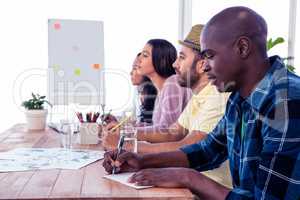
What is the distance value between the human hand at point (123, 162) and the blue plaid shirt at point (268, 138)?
30cm

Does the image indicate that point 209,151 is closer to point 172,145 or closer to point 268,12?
point 172,145

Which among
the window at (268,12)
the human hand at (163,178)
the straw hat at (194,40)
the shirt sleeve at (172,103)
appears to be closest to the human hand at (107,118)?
the shirt sleeve at (172,103)

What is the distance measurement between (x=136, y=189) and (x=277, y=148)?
36 centimetres

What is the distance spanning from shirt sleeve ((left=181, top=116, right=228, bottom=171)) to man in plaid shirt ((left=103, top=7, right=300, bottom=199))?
118 mm

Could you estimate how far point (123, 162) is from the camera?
1038 millimetres

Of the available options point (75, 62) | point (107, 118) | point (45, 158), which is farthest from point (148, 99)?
point (45, 158)

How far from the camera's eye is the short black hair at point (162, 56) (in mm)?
2232

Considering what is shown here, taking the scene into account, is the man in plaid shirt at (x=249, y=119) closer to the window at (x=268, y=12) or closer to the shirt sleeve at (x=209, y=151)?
the shirt sleeve at (x=209, y=151)

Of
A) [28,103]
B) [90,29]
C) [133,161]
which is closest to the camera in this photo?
[133,161]

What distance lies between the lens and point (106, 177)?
961mm

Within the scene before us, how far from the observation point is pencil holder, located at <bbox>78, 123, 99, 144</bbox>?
1.50 m

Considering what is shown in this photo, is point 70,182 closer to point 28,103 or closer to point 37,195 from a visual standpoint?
point 37,195

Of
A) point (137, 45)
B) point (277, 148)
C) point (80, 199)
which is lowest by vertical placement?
point (80, 199)

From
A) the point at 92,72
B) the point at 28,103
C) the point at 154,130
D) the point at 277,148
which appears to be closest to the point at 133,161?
the point at 277,148
